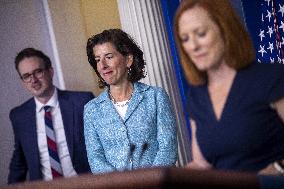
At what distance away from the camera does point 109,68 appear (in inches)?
79.1

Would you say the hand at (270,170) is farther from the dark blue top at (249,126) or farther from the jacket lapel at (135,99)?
the jacket lapel at (135,99)

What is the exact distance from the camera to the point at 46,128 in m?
Answer: 2.50

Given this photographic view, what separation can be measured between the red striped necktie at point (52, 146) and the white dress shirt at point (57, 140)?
0.02m

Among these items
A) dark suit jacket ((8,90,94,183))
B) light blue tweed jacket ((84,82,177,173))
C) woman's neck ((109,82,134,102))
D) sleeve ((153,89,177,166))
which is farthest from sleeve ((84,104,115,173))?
dark suit jacket ((8,90,94,183))

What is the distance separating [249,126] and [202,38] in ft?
1.01

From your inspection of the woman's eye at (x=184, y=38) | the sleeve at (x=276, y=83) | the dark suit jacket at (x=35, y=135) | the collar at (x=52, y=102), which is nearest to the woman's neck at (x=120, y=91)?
the dark suit jacket at (x=35, y=135)

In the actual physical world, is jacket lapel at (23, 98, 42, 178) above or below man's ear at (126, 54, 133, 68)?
below

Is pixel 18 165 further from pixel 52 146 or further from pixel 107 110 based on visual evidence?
pixel 107 110

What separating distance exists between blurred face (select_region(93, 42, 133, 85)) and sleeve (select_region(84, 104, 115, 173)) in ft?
0.54

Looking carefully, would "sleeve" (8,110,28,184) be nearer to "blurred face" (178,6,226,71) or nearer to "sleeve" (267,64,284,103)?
"blurred face" (178,6,226,71)

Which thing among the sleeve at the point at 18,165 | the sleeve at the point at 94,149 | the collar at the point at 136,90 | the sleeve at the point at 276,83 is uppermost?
the sleeve at the point at 276,83

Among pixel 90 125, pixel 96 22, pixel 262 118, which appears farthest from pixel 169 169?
pixel 96 22

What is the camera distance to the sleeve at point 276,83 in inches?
43.2

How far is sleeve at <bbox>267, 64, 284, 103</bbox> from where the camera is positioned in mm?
1098
